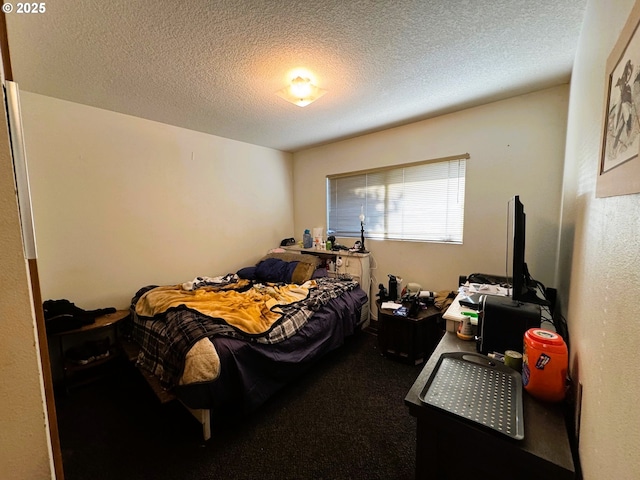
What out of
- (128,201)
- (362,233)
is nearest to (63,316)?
(128,201)

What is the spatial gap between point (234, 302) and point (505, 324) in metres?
2.07

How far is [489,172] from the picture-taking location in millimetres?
2555

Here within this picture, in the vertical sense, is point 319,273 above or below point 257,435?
above

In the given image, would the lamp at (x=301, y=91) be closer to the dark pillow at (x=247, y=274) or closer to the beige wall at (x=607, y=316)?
the beige wall at (x=607, y=316)

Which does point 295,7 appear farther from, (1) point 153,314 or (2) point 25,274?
(1) point 153,314

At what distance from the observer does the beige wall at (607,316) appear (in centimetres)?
49

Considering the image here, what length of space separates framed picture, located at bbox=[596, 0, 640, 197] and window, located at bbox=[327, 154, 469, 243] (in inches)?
82.3

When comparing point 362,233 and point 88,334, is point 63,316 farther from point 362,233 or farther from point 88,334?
point 362,233

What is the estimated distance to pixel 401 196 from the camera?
3.18 metres

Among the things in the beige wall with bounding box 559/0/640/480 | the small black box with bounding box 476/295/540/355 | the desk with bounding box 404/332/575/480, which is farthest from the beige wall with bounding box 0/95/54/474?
the small black box with bounding box 476/295/540/355

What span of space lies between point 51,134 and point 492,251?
4.19 metres

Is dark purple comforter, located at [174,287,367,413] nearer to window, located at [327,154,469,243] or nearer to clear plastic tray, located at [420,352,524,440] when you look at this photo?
clear plastic tray, located at [420,352,524,440]

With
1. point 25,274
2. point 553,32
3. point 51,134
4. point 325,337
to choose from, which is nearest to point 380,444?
point 325,337

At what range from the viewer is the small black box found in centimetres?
117
